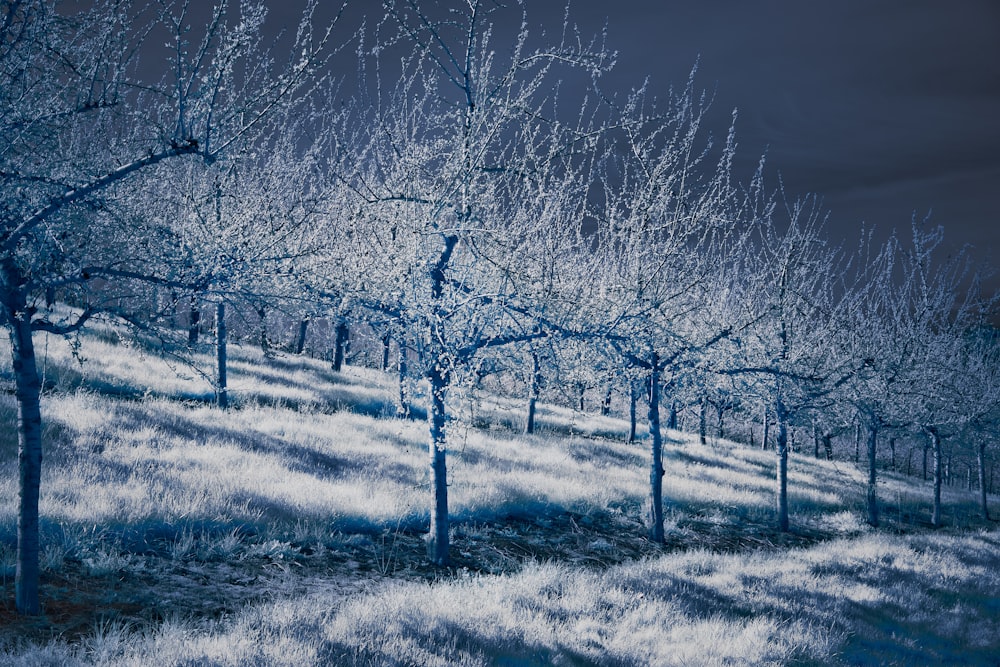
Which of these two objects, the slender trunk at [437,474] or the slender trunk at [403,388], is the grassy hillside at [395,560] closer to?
the slender trunk at [437,474]

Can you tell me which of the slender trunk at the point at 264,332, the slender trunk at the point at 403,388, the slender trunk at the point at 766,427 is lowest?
the slender trunk at the point at 766,427

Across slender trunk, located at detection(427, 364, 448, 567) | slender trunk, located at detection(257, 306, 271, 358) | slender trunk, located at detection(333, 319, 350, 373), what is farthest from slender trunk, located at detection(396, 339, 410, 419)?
slender trunk, located at detection(333, 319, 350, 373)

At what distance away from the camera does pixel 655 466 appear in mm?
11719

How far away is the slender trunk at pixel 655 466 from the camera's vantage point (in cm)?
1170

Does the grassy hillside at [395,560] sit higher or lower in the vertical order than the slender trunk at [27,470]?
lower

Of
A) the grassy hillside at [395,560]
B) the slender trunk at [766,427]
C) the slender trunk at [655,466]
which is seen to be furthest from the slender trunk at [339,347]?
the slender trunk at [655,466]

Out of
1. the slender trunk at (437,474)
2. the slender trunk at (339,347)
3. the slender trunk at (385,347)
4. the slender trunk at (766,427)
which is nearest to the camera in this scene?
the slender trunk at (437,474)

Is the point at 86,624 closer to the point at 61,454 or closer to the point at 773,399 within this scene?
the point at 61,454

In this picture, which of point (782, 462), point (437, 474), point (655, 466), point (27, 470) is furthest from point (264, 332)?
point (782, 462)

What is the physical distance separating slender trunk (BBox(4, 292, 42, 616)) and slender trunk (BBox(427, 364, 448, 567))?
419cm

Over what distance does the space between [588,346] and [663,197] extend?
284cm

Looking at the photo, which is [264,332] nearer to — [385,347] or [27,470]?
[27,470]

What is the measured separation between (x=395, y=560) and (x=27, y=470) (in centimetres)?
491

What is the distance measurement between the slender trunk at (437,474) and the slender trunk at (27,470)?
165 inches
